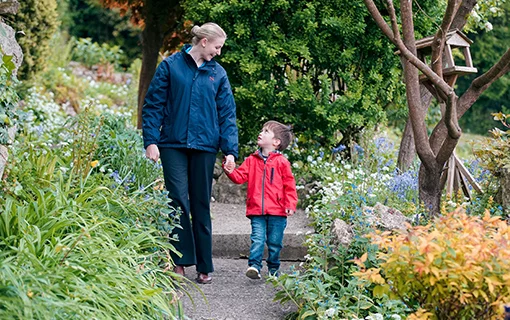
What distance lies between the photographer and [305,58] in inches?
315

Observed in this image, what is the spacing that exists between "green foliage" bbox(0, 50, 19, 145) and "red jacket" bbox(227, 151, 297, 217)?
5.54 feet

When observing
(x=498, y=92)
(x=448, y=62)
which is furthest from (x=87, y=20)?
(x=448, y=62)

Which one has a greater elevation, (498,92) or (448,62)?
(448,62)

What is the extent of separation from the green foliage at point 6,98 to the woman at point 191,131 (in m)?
1.07

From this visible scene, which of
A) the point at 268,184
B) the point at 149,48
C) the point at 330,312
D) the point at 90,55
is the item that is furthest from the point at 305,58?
the point at 90,55

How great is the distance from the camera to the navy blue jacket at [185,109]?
5191 mm

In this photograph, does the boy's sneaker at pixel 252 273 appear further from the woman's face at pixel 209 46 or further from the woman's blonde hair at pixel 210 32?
the woman's blonde hair at pixel 210 32

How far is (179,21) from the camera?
9070 millimetres

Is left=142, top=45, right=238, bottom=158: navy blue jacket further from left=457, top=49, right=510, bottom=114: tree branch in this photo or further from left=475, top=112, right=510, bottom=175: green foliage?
left=475, top=112, right=510, bottom=175: green foliage

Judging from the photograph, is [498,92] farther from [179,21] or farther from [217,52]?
[217,52]

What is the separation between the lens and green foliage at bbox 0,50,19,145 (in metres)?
4.12

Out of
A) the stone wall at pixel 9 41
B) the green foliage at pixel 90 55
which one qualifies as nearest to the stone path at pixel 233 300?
the stone wall at pixel 9 41

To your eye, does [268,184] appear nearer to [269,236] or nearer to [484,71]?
[269,236]

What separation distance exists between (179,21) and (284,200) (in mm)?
4210
